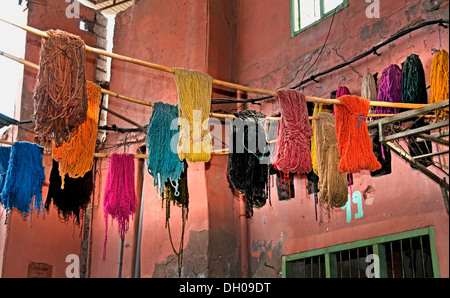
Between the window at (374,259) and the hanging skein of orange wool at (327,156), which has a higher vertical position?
the hanging skein of orange wool at (327,156)

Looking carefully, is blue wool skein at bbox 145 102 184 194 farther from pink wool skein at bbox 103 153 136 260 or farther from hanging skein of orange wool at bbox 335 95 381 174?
hanging skein of orange wool at bbox 335 95 381 174

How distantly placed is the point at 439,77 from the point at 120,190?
12.3 ft

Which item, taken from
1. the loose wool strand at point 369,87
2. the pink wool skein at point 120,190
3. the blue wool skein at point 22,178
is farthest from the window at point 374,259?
the blue wool skein at point 22,178

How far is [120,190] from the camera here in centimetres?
720

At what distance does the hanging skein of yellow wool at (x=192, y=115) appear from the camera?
18.8 feet

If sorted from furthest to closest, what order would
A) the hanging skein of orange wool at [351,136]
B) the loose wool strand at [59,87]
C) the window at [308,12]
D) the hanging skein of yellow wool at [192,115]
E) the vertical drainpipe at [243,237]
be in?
1. the vertical drainpipe at [243,237]
2. the window at [308,12]
3. the hanging skein of orange wool at [351,136]
4. the hanging skein of yellow wool at [192,115]
5. the loose wool strand at [59,87]

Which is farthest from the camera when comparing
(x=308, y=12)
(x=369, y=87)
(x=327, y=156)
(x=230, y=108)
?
(x=230, y=108)

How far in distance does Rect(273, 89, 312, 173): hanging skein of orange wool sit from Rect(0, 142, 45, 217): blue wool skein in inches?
109

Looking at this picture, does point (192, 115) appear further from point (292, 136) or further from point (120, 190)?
point (120, 190)

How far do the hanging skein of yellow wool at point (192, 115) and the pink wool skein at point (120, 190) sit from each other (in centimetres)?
164

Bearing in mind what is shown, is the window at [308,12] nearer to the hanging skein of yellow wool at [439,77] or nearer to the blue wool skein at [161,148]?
the hanging skein of yellow wool at [439,77]

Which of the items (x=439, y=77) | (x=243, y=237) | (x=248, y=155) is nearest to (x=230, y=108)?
(x=243, y=237)

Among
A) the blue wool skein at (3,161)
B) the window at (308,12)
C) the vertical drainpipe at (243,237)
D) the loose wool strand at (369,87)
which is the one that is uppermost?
the window at (308,12)

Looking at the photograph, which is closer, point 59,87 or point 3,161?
point 59,87
